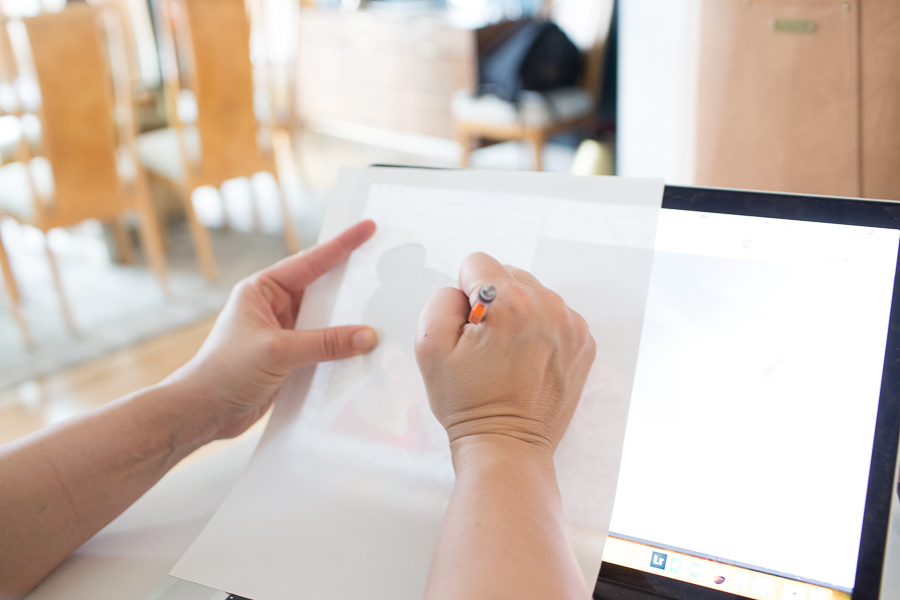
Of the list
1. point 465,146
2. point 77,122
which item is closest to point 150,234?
point 77,122

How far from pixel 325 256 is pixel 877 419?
1.66 feet

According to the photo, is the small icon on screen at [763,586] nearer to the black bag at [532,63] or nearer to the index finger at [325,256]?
the index finger at [325,256]

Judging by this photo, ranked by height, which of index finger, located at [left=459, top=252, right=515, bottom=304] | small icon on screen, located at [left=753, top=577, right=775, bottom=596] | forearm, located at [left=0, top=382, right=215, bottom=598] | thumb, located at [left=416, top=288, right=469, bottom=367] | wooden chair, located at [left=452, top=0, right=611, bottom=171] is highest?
wooden chair, located at [left=452, top=0, right=611, bottom=171]

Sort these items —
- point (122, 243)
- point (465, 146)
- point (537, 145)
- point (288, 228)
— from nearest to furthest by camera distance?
point (122, 243) → point (288, 228) → point (537, 145) → point (465, 146)

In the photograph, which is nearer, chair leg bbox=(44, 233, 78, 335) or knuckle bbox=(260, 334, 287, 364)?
knuckle bbox=(260, 334, 287, 364)

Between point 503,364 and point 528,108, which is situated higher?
point 528,108

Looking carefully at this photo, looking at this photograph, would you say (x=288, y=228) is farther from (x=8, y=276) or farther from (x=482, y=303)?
(x=482, y=303)

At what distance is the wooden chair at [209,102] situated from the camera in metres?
2.27

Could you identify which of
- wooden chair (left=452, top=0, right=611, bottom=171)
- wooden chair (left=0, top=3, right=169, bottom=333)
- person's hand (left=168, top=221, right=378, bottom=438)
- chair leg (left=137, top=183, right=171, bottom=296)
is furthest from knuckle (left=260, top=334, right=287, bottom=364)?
wooden chair (left=452, top=0, right=611, bottom=171)

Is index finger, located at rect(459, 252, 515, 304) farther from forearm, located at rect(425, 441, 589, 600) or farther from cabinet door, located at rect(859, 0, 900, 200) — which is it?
cabinet door, located at rect(859, 0, 900, 200)

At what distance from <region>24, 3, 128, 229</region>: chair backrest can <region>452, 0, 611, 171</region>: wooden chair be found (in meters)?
1.55

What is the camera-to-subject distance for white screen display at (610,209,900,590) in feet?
1.49

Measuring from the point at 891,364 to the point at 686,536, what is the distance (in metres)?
0.19

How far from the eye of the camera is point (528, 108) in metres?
2.87
